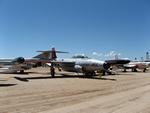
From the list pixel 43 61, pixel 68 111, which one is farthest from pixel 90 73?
pixel 68 111

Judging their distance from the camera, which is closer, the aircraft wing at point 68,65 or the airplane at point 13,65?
Result: the aircraft wing at point 68,65

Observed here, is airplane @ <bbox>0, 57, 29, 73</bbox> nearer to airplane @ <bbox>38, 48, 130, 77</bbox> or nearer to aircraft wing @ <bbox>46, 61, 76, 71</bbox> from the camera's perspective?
airplane @ <bbox>38, 48, 130, 77</bbox>

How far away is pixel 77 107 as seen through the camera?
41.5ft

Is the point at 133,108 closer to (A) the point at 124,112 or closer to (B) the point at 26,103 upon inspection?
(A) the point at 124,112

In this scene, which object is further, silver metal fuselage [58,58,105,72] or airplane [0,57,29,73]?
airplane [0,57,29,73]

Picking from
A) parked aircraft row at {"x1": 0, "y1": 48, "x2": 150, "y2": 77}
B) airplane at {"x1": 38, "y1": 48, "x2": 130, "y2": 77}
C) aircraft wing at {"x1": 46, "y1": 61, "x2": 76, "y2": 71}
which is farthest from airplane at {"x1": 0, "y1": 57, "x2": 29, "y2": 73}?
aircraft wing at {"x1": 46, "y1": 61, "x2": 76, "y2": 71}

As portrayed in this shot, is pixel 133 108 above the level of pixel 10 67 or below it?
below

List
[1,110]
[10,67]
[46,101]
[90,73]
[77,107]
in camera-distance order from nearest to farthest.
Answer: [1,110] → [77,107] → [46,101] → [90,73] → [10,67]

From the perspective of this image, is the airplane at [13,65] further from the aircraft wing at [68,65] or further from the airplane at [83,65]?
the aircraft wing at [68,65]

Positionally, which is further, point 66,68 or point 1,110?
point 66,68

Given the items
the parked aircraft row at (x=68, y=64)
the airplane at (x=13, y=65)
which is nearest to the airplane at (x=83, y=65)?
the parked aircraft row at (x=68, y=64)

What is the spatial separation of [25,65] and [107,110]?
35892mm

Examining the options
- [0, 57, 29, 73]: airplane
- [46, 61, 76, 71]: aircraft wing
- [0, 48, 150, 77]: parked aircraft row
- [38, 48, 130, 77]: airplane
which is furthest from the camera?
[0, 57, 29, 73]: airplane

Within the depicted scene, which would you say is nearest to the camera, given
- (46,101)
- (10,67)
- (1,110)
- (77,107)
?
(1,110)
